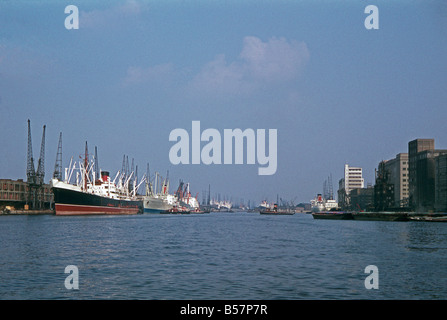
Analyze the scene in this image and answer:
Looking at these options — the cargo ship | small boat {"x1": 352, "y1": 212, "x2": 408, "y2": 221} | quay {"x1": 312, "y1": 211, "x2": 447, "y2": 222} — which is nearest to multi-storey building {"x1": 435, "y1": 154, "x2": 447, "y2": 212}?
quay {"x1": 312, "y1": 211, "x2": 447, "y2": 222}

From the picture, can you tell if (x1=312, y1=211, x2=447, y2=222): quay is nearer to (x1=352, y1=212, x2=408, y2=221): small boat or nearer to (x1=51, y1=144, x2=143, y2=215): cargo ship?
(x1=352, y1=212, x2=408, y2=221): small boat

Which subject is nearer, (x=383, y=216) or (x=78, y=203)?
(x=383, y=216)

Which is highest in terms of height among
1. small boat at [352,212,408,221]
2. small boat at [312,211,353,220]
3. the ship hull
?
the ship hull

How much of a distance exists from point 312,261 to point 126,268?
15197 mm

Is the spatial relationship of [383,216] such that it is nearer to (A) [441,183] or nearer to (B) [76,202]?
(A) [441,183]

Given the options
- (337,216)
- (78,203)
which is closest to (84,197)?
(78,203)

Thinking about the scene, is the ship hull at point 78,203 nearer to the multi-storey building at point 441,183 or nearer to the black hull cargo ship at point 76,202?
the black hull cargo ship at point 76,202

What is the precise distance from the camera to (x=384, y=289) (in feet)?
83.0

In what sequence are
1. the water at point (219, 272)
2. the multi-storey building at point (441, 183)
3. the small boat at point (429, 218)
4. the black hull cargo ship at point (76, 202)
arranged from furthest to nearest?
the multi-storey building at point (441, 183) < the black hull cargo ship at point (76, 202) < the small boat at point (429, 218) < the water at point (219, 272)

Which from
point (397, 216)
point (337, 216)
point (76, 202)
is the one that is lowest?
point (337, 216)

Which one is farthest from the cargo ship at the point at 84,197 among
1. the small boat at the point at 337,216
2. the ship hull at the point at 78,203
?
the small boat at the point at 337,216
